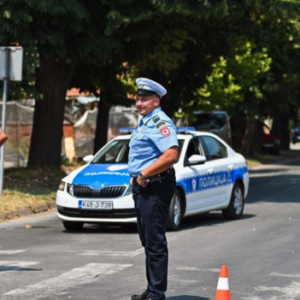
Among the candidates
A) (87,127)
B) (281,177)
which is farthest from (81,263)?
(87,127)

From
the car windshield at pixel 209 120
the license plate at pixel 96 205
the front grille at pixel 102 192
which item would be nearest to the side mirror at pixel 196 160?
the front grille at pixel 102 192

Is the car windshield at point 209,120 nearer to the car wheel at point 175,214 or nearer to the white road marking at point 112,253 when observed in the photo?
the car wheel at point 175,214

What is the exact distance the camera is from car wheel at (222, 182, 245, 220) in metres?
16.8

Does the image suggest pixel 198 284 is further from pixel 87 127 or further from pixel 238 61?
pixel 238 61

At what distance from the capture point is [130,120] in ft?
135

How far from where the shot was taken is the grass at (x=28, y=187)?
18.2 m

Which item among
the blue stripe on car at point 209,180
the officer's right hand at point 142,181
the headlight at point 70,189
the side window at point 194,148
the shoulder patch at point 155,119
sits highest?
the shoulder patch at point 155,119

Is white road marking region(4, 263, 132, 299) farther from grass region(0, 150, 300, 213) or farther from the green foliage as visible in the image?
the green foliage

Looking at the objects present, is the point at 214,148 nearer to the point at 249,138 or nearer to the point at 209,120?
the point at 209,120

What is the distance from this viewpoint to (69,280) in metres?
10.1

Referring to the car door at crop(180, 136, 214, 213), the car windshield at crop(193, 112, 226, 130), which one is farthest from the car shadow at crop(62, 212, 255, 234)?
the car windshield at crop(193, 112, 226, 130)

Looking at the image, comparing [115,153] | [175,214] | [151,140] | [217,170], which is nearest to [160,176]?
[151,140]

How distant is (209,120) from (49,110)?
17194 mm

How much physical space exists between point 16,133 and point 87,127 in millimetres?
6164
